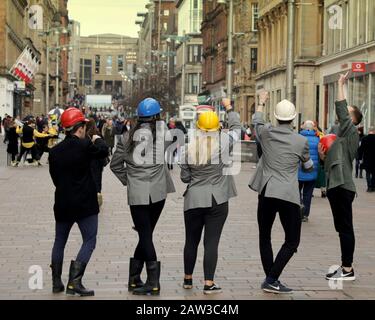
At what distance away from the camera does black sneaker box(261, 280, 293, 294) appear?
934cm

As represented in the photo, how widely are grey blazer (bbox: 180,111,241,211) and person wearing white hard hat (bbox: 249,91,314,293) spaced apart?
1.10ft

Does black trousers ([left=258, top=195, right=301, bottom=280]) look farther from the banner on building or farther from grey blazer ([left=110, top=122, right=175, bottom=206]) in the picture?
the banner on building

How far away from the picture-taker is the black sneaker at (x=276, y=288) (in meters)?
9.34

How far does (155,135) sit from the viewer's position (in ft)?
31.2

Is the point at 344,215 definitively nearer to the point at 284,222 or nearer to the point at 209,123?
the point at 284,222

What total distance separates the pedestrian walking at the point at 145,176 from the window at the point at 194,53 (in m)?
118

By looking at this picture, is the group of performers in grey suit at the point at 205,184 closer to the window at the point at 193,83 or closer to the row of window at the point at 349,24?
the row of window at the point at 349,24

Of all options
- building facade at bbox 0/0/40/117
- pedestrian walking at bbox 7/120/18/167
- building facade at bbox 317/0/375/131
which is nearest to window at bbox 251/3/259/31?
building facade at bbox 0/0/40/117

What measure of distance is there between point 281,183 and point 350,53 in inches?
1501

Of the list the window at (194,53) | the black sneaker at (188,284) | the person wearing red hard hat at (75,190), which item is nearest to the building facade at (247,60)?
the window at (194,53)

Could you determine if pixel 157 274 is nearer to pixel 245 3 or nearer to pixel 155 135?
pixel 155 135

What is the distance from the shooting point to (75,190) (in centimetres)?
921

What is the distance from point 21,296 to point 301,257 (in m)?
4.11

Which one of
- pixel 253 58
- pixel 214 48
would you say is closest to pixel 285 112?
pixel 253 58
